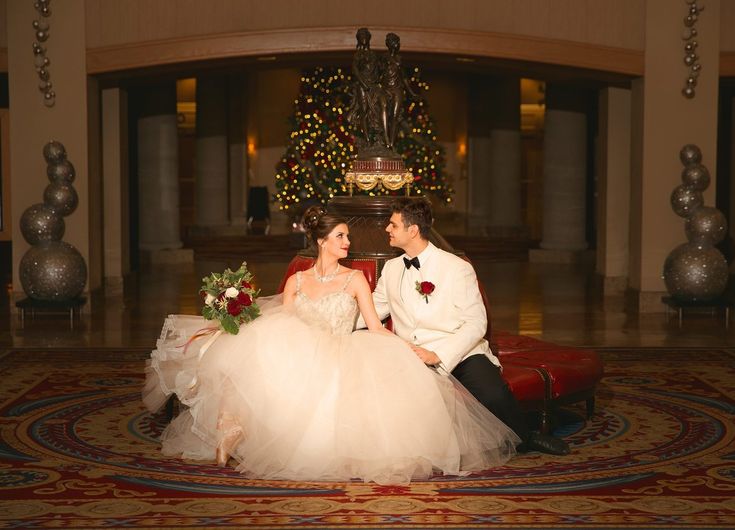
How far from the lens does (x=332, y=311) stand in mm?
6078

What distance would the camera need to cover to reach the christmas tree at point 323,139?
18.1 m

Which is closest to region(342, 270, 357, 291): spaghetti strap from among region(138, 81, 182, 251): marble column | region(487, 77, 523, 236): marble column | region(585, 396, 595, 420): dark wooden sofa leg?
region(585, 396, 595, 420): dark wooden sofa leg

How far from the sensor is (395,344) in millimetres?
5824

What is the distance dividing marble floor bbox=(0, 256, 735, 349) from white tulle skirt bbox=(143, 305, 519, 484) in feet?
14.1

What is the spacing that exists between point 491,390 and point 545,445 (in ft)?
1.33

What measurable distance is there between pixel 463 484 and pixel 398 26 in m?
7.41

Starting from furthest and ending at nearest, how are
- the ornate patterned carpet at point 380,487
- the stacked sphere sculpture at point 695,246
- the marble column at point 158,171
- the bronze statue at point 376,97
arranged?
the marble column at point 158,171, the stacked sphere sculpture at point 695,246, the bronze statue at point 376,97, the ornate patterned carpet at point 380,487

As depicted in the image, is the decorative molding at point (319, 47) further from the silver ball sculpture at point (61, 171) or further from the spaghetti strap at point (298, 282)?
the spaghetti strap at point (298, 282)

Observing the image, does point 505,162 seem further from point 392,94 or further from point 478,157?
point 392,94

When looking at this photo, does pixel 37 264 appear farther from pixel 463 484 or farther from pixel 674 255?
pixel 463 484

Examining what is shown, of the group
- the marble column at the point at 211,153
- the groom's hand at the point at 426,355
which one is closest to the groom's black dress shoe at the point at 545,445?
the groom's hand at the point at 426,355

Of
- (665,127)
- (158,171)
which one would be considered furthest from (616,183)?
(158,171)

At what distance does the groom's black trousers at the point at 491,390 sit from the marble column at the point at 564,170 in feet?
40.9

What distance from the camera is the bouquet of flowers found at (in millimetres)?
6047
